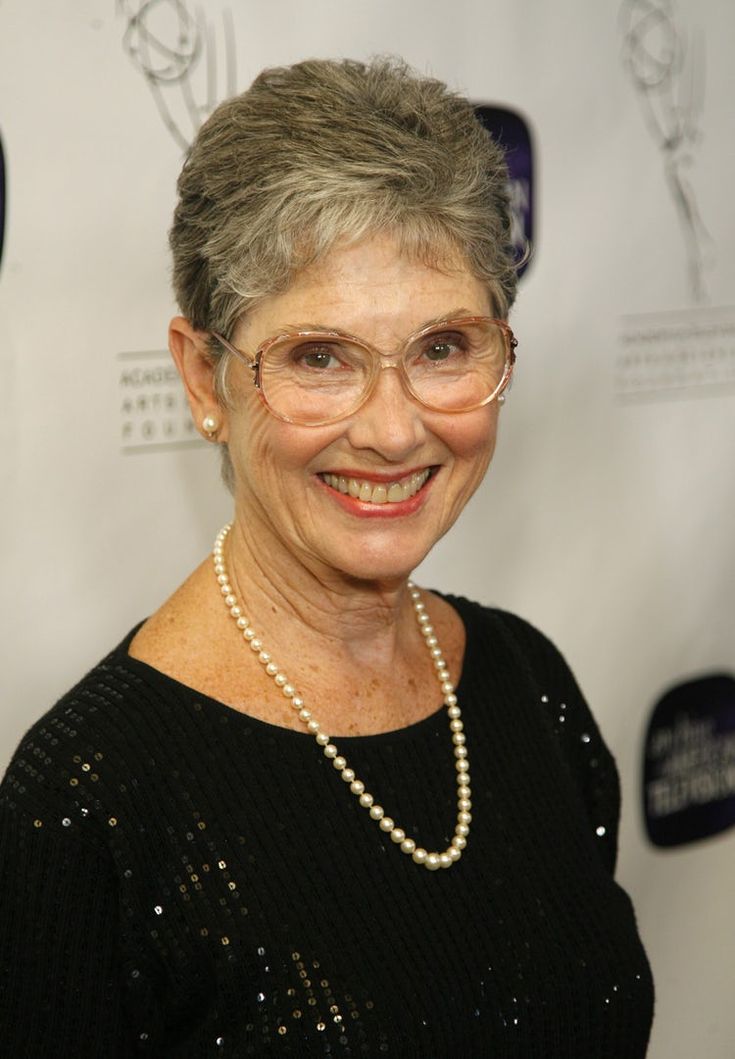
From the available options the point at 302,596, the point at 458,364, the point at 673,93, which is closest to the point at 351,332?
the point at 458,364

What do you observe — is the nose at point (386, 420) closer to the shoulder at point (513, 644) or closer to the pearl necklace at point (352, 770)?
the pearl necklace at point (352, 770)

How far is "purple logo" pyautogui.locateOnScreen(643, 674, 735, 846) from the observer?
2.46m

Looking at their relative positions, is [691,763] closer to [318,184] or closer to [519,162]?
[519,162]

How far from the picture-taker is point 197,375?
1264 millimetres

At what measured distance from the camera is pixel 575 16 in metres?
2.12

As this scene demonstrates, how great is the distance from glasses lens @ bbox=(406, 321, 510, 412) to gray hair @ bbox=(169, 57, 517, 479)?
59mm

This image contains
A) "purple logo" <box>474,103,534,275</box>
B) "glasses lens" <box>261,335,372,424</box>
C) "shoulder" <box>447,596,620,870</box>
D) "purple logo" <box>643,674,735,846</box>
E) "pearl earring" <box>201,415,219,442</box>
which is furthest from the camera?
"purple logo" <box>643,674,735,846</box>

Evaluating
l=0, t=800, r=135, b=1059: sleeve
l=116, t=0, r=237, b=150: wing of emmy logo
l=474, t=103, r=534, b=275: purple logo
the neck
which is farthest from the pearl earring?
l=474, t=103, r=534, b=275: purple logo

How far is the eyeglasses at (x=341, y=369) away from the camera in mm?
1150

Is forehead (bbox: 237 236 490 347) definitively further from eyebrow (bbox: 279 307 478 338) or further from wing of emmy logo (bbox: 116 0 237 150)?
wing of emmy logo (bbox: 116 0 237 150)

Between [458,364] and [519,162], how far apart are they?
980 mm

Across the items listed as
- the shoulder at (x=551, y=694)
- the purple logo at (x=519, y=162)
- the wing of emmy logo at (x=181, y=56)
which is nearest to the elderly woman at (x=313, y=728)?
the shoulder at (x=551, y=694)

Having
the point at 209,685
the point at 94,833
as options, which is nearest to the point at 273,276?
the point at 209,685

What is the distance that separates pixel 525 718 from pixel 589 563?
0.94m
